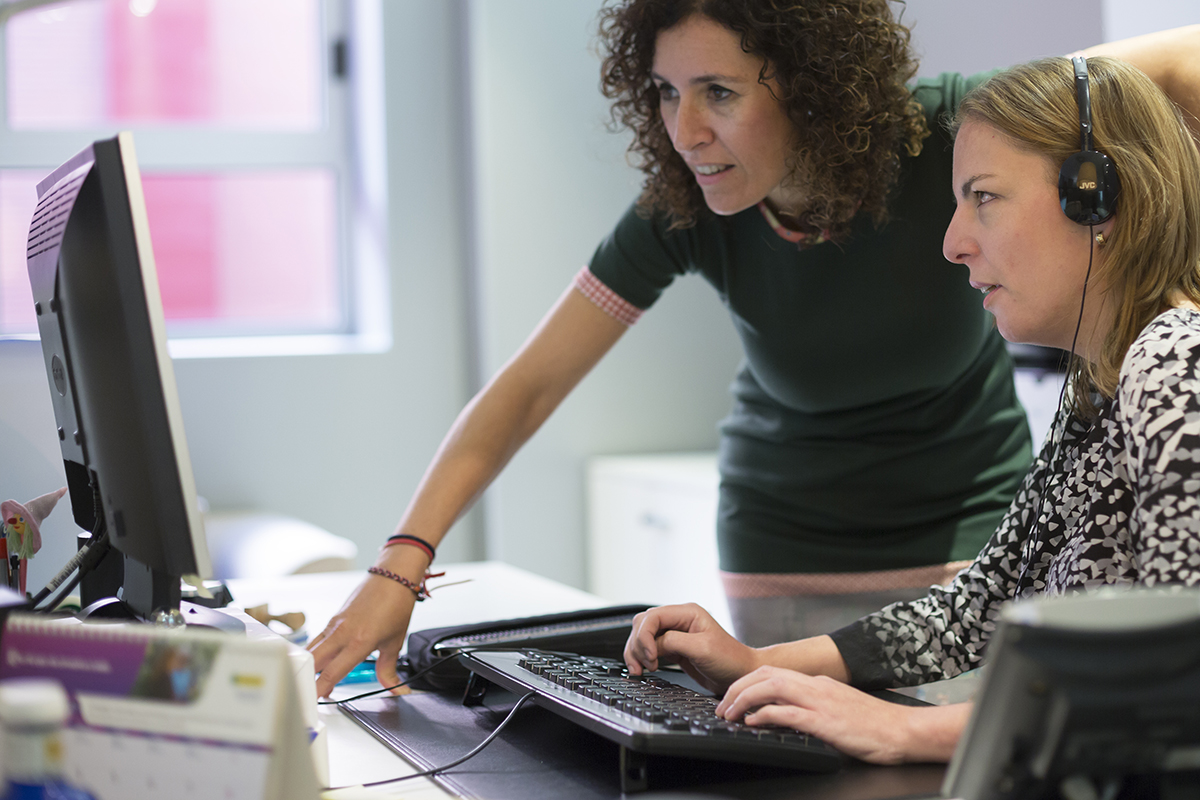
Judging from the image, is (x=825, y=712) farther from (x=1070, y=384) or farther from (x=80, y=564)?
(x=80, y=564)

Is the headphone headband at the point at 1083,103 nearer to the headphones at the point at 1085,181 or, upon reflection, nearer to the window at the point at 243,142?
the headphones at the point at 1085,181

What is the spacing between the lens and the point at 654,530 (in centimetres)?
287

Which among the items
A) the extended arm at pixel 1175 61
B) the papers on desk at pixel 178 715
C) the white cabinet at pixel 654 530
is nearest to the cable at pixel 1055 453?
the extended arm at pixel 1175 61

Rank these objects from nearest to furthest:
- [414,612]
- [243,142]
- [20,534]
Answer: [20,534]
[414,612]
[243,142]

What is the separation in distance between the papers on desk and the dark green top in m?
0.96

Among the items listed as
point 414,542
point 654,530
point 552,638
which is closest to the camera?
point 552,638

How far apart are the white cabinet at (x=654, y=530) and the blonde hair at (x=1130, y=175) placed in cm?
163

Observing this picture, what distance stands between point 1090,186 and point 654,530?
6.67ft

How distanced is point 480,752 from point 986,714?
1.51ft

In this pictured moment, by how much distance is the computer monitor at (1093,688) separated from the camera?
1.74ft

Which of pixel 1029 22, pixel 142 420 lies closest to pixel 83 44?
pixel 1029 22

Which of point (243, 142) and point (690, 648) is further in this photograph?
point (243, 142)

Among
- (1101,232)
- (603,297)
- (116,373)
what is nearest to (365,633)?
(116,373)

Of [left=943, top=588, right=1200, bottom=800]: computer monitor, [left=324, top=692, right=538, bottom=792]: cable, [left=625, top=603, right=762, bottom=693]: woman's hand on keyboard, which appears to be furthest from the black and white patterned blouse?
[left=324, top=692, right=538, bottom=792]: cable
